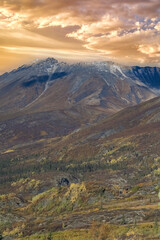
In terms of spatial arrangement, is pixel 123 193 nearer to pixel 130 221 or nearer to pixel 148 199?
pixel 148 199

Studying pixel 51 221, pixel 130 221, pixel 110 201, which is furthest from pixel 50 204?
pixel 130 221

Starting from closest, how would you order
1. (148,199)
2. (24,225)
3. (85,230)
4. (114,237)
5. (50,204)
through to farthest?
(114,237), (85,230), (24,225), (148,199), (50,204)

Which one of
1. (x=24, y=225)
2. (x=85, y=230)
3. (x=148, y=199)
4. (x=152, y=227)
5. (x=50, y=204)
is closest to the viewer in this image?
(x=152, y=227)

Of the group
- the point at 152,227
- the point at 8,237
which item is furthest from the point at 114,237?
the point at 8,237

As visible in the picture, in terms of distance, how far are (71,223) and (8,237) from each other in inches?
619

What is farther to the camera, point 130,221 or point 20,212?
point 20,212

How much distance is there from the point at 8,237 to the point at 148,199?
48502 millimetres

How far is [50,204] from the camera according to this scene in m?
136

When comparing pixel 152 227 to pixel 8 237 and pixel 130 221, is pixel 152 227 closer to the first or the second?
pixel 130 221

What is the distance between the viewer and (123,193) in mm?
140000

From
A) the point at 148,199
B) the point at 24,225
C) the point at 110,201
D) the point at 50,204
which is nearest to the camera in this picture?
the point at 24,225

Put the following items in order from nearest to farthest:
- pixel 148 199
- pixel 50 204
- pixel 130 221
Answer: pixel 130 221 → pixel 148 199 → pixel 50 204

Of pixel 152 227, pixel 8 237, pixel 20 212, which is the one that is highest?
pixel 152 227

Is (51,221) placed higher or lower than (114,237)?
lower
